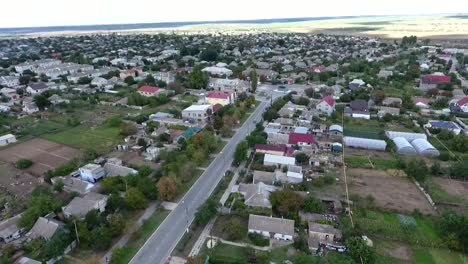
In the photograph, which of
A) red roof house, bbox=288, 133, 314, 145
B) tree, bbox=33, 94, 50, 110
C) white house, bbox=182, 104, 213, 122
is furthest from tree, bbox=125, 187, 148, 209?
tree, bbox=33, 94, 50, 110

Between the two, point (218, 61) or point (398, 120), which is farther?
point (218, 61)

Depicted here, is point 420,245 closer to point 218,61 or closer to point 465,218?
point 465,218

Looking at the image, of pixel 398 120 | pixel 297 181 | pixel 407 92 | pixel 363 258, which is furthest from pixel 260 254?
pixel 407 92

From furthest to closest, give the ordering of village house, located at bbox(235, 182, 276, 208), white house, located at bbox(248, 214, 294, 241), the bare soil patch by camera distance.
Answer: the bare soil patch, village house, located at bbox(235, 182, 276, 208), white house, located at bbox(248, 214, 294, 241)

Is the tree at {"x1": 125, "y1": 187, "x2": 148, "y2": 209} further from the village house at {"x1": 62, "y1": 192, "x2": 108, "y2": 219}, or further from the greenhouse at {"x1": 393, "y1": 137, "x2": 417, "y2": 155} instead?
the greenhouse at {"x1": 393, "y1": 137, "x2": 417, "y2": 155}

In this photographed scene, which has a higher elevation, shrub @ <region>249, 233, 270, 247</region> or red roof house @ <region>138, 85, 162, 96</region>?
red roof house @ <region>138, 85, 162, 96</region>

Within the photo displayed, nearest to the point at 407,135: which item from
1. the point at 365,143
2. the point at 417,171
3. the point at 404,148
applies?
the point at 404,148
